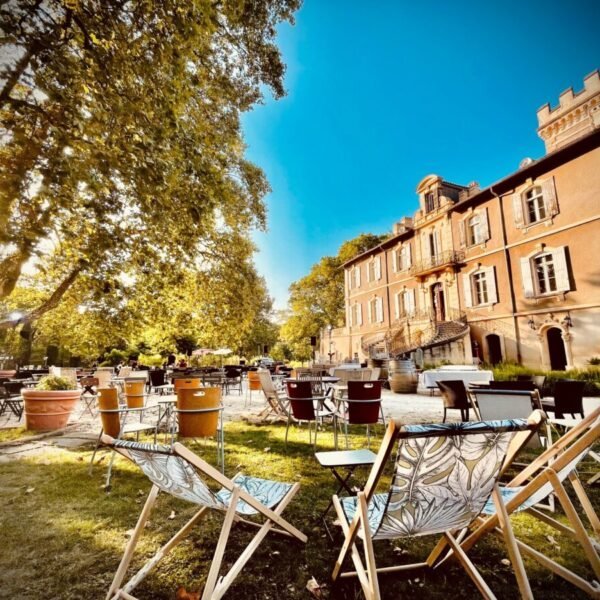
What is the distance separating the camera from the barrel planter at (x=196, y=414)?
3770 mm

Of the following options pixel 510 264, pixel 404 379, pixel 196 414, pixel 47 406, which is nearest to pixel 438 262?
pixel 510 264

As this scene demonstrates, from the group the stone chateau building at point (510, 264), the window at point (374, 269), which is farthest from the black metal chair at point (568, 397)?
the window at point (374, 269)

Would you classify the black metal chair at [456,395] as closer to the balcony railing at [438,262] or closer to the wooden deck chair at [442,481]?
the wooden deck chair at [442,481]

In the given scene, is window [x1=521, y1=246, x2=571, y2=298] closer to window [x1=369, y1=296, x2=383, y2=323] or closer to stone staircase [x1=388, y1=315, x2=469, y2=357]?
stone staircase [x1=388, y1=315, x2=469, y2=357]

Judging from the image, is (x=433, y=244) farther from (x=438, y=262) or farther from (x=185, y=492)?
(x=185, y=492)

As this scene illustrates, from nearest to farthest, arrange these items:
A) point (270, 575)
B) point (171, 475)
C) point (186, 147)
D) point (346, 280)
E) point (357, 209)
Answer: point (171, 475), point (270, 575), point (186, 147), point (357, 209), point (346, 280)

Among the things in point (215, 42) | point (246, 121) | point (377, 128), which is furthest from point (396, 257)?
point (215, 42)

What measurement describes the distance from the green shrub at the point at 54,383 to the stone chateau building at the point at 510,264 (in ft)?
48.4

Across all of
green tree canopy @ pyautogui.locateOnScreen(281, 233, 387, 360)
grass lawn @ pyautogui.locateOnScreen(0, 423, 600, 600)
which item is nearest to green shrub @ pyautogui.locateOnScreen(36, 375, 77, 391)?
grass lawn @ pyautogui.locateOnScreen(0, 423, 600, 600)

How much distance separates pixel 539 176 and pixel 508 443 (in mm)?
16710

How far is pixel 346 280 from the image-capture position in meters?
27.1

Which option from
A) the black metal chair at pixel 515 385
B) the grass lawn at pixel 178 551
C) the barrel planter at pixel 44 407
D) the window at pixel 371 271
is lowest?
the grass lawn at pixel 178 551

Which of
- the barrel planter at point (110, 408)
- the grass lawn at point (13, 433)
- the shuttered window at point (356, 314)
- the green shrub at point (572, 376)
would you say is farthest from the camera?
the shuttered window at point (356, 314)

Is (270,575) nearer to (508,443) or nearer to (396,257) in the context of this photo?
(508,443)
